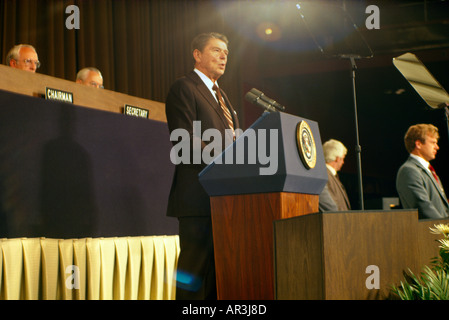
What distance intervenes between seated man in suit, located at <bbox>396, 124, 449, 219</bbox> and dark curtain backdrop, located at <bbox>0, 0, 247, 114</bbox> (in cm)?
277

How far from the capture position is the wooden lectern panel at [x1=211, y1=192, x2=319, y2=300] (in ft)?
4.70

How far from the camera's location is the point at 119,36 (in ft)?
15.8

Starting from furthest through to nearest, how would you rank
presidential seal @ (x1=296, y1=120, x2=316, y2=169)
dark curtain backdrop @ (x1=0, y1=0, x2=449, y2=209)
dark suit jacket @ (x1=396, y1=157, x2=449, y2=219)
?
1. dark curtain backdrop @ (x1=0, y1=0, x2=449, y2=209)
2. dark suit jacket @ (x1=396, y1=157, x2=449, y2=219)
3. presidential seal @ (x1=296, y1=120, x2=316, y2=169)

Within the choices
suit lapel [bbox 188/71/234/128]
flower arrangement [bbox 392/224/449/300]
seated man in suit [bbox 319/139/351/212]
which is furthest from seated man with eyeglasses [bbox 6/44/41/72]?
flower arrangement [bbox 392/224/449/300]

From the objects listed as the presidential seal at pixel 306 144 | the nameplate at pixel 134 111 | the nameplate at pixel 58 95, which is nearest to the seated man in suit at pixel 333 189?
the presidential seal at pixel 306 144

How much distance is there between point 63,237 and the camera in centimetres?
217

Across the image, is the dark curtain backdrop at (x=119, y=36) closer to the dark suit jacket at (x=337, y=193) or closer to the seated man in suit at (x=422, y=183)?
the dark suit jacket at (x=337, y=193)

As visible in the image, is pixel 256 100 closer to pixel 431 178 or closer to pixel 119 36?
pixel 431 178

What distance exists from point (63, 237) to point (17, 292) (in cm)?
35

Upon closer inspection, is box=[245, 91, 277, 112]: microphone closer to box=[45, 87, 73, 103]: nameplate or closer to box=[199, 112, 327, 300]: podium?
box=[199, 112, 327, 300]: podium

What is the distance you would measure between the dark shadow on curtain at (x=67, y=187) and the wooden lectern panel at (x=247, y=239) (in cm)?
91

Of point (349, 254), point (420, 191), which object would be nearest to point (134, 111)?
point (420, 191)

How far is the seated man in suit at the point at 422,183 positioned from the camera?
2.97 metres

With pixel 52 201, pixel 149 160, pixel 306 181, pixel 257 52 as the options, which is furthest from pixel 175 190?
pixel 257 52
